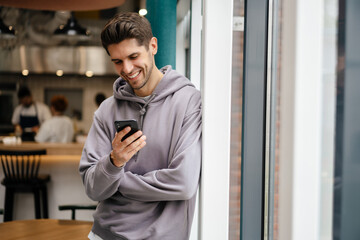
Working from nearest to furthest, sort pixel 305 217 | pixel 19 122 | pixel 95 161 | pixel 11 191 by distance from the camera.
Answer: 1. pixel 305 217
2. pixel 95 161
3. pixel 11 191
4. pixel 19 122

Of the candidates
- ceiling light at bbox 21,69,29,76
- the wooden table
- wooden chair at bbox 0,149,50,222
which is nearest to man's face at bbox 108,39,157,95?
the wooden table

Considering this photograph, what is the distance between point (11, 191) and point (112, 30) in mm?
3246

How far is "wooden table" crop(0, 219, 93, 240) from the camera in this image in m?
2.06

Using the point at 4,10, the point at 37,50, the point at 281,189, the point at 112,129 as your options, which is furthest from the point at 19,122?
the point at 281,189

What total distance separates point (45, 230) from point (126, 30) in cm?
147

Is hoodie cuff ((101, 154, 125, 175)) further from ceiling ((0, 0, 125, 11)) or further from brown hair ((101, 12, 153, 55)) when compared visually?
ceiling ((0, 0, 125, 11))

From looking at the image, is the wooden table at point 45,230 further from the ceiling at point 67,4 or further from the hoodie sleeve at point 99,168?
the ceiling at point 67,4

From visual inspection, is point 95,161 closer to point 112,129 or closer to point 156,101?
point 112,129

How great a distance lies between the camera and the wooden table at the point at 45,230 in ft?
6.77

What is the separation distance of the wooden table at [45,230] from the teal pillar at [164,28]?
3.61 feet

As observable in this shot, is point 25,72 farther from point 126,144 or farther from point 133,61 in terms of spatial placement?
point 126,144

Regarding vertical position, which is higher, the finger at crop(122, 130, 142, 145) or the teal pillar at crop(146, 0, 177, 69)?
the teal pillar at crop(146, 0, 177, 69)

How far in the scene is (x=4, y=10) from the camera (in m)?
6.37

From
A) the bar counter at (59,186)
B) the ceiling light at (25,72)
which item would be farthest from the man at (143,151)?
the ceiling light at (25,72)
